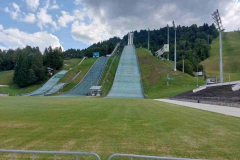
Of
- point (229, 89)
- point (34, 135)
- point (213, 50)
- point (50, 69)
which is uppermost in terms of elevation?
point (213, 50)

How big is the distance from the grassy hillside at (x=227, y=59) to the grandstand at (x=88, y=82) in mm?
40419

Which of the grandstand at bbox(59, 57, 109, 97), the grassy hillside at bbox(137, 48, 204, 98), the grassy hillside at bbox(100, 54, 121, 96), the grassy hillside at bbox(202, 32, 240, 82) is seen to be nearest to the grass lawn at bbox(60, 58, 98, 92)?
the grandstand at bbox(59, 57, 109, 97)

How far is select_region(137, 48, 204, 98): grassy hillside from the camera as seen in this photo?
57103mm

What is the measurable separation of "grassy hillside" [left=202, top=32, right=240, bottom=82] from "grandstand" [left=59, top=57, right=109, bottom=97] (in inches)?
1591

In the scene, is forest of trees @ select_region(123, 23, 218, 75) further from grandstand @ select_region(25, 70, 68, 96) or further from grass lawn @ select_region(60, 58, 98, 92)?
grandstand @ select_region(25, 70, 68, 96)

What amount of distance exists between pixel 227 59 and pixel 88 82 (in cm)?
7359

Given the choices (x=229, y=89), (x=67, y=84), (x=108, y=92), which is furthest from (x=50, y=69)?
(x=229, y=89)

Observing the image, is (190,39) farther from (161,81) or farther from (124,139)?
(124,139)

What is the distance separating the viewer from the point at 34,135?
9164mm

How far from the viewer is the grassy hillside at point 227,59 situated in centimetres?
9338

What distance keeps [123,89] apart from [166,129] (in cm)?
4986

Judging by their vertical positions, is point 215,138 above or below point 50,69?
below

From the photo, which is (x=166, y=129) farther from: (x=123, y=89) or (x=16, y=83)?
(x=16, y=83)

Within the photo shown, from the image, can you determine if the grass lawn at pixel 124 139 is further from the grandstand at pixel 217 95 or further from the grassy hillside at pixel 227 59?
the grassy hillside at pixel 227 59
